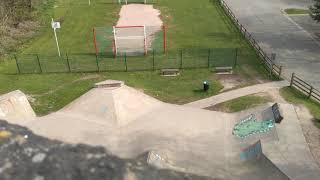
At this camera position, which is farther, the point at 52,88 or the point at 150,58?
the point at 150,58

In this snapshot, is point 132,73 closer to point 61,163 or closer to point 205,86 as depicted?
point 205,86

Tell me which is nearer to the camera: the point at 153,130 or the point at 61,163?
the point at 61,163

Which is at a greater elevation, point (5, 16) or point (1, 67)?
point (5, 16)

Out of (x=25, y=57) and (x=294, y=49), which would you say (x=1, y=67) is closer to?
(x=25, y=57)

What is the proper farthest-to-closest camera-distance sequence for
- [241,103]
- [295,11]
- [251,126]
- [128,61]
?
1. [295,11]
2. [128,61]
3. [241,103]
4. [251,126]

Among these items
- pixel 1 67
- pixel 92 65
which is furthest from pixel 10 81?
pixel 92 65

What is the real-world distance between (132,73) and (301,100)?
512 inches

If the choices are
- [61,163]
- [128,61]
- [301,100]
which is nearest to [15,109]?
[61,163]

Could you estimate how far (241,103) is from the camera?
24.9 meters

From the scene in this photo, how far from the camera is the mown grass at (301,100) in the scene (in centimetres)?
2300

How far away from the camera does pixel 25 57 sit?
33.9 meters

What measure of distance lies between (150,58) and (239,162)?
53.5 ft

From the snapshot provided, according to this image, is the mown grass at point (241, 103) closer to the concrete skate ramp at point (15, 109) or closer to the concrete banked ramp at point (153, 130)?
the concrete banked ramp at point (153, 130)

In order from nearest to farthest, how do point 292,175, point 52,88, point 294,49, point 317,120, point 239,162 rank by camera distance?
point 292,175 < point 239,162 < point 317,120 < point 52,88 < point 294,49
